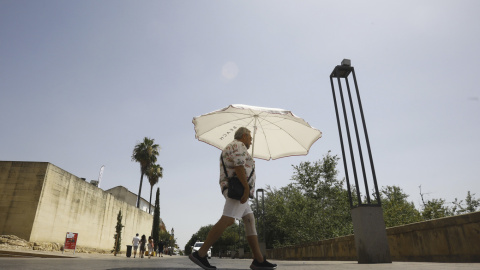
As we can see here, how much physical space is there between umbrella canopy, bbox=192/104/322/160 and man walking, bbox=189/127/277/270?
2012 millimetres

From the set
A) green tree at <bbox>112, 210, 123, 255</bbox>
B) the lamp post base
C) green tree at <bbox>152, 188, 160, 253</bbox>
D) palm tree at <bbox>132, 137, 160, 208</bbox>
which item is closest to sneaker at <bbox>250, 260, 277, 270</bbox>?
the lamp post base

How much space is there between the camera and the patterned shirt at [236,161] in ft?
10.7

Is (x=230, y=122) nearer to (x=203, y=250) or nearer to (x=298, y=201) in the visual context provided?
(x=203, y=250)

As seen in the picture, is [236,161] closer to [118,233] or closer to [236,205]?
[236,205]

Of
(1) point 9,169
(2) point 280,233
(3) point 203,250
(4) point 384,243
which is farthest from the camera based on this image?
(2) point 280,233

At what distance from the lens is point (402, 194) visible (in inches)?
1687

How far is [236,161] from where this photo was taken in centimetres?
323

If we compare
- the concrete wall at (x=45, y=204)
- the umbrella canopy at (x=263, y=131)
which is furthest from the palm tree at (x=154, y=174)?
the umbrella canopy at (x=263, y=131)

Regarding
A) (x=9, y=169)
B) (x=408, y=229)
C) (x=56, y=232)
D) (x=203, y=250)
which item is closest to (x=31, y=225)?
(x=56, y=232)

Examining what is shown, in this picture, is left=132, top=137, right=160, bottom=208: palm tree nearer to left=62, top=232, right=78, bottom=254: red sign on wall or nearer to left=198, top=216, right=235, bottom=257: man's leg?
left=62, top=232, right=78, bottom=254: red sign on wall

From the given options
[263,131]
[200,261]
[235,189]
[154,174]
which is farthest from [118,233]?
[235,189]

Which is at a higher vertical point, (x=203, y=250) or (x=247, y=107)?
(x=247, y=107)

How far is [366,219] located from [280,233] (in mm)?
31455

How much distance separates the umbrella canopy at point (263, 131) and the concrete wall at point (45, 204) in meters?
15.4
